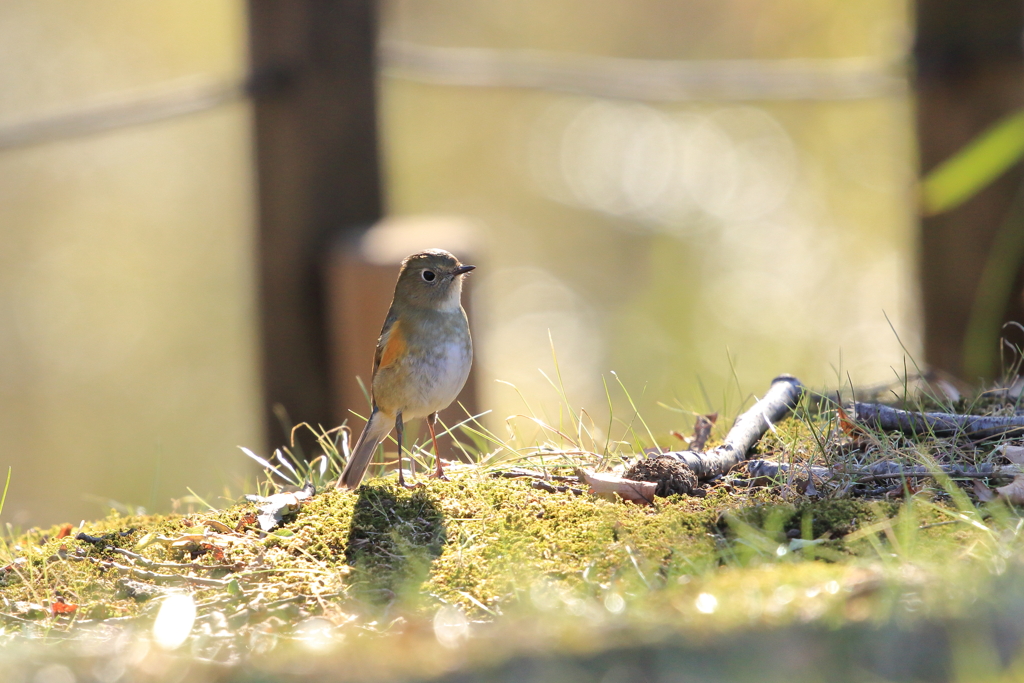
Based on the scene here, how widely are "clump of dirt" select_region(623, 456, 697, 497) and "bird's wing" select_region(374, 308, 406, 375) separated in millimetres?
1302

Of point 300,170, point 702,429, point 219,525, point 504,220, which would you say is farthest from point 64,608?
point 504,220

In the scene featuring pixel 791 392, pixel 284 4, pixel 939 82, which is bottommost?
pixel 791 392

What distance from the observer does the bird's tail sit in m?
3.10

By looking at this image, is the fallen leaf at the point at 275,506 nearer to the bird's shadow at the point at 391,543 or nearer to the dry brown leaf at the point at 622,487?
the bird's shadow at the point at 391,543

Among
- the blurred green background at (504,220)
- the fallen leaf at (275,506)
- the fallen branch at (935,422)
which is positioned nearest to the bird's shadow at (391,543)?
the fallen leaf at (275,506)

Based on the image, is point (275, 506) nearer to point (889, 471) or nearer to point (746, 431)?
point (746, 431)

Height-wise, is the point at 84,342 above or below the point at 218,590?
below

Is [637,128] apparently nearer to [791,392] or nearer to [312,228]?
[312,228]

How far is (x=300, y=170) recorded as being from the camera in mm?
4516

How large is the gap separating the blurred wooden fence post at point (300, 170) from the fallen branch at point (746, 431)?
2343mm

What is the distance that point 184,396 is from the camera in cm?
1268

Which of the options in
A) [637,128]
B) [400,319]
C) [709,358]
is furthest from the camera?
[637,128]

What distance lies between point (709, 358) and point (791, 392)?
31.1 feet

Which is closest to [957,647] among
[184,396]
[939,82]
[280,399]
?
[280,399]
